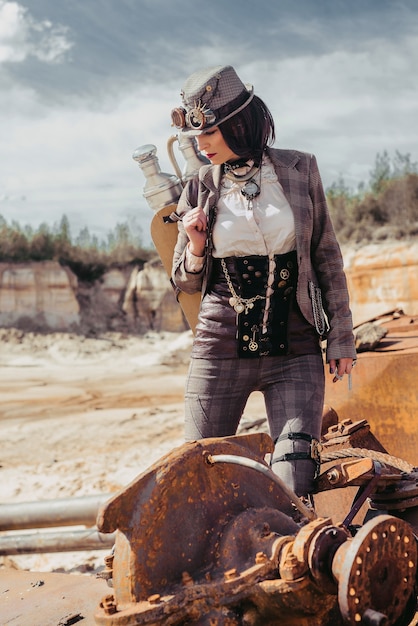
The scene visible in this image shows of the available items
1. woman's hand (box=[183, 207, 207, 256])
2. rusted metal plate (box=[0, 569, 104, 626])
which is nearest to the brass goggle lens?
woman's hand (box=[183, 207, 207, 256])

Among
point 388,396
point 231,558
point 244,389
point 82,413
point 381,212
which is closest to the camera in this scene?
point 231,558

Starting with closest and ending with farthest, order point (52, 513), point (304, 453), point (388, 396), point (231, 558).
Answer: point (231, 558)
point (304, 453)
point (52, 513)
point (388, 396)

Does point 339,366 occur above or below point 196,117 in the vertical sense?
below

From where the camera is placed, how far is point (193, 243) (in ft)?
7.70

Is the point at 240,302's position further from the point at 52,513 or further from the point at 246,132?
the point at 52,513

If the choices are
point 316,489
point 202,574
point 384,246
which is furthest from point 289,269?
point 384,246

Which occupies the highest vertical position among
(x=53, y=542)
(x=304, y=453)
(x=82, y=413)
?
(x=304, y=453)

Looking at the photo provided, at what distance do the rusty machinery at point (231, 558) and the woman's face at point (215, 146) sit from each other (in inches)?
45.4

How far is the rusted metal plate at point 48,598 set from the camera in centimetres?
226

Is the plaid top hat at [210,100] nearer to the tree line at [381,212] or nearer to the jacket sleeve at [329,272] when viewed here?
the jacket sleeve at [329,272]

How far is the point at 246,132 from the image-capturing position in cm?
241

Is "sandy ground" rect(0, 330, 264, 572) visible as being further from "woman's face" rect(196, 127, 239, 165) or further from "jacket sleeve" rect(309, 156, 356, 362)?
"woman's face" rect(196, 127, 239, 165)

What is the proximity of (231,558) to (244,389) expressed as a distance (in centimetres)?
86

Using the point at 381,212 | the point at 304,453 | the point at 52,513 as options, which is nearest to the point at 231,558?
the point at 304,453
